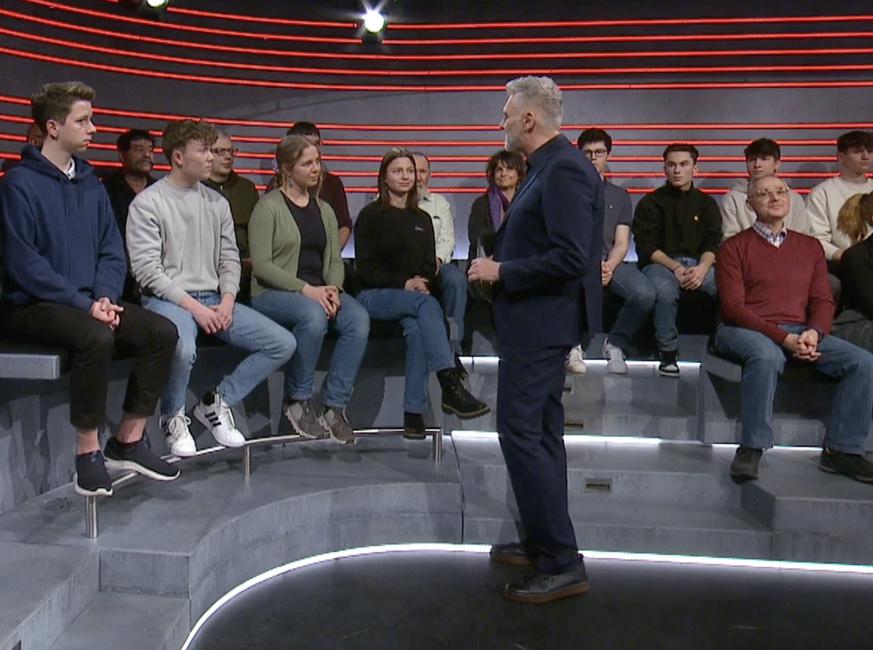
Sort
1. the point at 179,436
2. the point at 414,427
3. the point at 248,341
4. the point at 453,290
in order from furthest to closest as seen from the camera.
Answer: the point at 453,290
the point at 414,427
the point at 248,341
the point at 179,436

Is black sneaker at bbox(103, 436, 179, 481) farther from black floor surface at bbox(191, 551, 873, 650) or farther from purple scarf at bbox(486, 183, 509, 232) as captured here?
purple scarf at bbox(486, 183, 509, 232)

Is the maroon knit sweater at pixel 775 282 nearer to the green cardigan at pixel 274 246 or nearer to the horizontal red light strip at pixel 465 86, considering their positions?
the green cardigan at pixel 274 246

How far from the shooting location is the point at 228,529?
297 centimetres

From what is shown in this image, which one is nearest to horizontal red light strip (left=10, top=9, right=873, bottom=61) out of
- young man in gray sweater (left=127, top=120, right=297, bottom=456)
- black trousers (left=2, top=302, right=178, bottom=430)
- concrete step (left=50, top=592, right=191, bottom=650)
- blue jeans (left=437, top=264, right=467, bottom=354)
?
blue jeans (left=437, top=264, right=467, bottom=354)

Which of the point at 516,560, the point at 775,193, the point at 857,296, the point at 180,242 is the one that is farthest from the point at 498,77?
the point at 516,560

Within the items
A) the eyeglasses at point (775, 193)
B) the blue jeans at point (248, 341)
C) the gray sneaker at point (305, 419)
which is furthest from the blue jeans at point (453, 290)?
the eyeglasses at point (775, 193)

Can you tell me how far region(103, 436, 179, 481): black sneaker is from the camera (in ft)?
9.86

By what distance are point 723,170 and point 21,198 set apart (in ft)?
16.2

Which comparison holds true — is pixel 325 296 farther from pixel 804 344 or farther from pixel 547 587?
pixel 804 344

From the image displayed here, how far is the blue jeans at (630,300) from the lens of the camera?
462cm

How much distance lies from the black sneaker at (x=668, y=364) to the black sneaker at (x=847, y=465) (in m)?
0.94

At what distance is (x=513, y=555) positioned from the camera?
327 centimetres

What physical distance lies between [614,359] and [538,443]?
6.33 ft

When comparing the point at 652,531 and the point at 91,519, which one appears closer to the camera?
the point at 91,519
